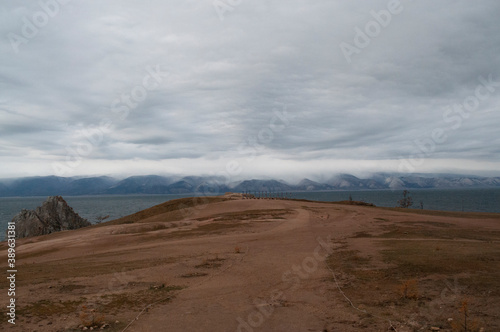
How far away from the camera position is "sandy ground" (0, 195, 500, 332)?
31.1 ft

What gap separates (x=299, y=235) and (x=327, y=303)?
1612 centimetres

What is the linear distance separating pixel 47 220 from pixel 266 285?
53726mm

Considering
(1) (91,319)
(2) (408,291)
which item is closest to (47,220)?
(1) (91,319)

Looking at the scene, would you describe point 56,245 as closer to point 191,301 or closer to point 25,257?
point 25,257

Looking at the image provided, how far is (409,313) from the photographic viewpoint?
953 cm

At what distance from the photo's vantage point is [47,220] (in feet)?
179

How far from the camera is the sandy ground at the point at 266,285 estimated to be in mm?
9469

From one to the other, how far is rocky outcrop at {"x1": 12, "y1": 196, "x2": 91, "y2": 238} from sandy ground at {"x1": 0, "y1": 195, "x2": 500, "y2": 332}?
31529 mm

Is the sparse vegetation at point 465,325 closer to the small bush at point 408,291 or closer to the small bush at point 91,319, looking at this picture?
the small bush at point 408,291

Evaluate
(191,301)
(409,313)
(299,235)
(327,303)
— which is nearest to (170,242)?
(299,235)

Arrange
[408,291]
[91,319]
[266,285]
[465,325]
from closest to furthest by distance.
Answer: [465,325], [91,319], [408,291], [266,285]

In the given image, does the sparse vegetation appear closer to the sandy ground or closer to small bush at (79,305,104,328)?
the sandy ground

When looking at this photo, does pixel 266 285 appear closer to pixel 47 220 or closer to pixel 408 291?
pixel 408 291

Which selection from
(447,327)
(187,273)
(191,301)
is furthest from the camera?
(187,273)
